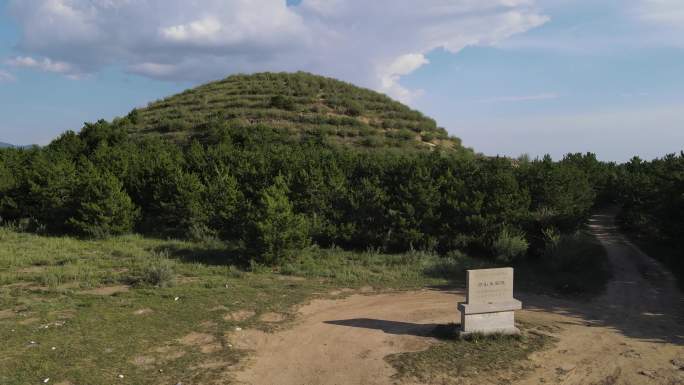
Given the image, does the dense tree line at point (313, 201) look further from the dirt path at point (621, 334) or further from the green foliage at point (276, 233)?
the dirt path at point (621, 334)

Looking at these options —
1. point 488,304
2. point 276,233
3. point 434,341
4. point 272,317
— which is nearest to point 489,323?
point 488,304

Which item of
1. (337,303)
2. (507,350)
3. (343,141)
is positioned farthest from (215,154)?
(507,350)

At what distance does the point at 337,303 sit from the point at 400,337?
7.98 ft

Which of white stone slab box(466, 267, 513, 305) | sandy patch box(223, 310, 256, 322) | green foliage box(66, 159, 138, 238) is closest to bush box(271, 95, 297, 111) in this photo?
green foliage box(66, 159, 138, 238)

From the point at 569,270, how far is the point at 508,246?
75.0 inches

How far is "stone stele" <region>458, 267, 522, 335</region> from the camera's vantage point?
859 cm

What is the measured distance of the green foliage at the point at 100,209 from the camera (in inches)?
651

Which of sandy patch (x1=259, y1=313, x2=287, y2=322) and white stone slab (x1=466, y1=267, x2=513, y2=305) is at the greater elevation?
white stone slab (x1=466, y1=267, x2=513, y2=305)

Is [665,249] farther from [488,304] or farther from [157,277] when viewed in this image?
[157,277]

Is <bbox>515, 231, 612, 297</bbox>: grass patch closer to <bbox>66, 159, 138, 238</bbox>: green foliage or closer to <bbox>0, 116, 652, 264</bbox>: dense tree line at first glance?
<bbox>0, 116, 652, 264</bbox>: dense tree line

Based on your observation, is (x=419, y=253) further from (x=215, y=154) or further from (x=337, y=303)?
(x=215, y=154)

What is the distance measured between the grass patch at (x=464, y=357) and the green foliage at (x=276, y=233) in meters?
5.85

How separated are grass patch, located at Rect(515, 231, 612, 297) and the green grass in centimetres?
222

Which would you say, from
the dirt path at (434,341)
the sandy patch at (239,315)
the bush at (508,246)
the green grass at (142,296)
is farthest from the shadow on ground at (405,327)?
the bush at (508,246)
